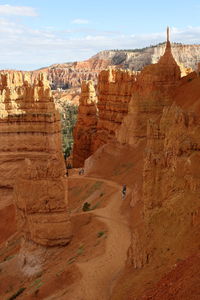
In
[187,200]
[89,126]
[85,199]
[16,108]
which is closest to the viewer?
[187,200]

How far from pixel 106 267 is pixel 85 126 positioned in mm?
38727

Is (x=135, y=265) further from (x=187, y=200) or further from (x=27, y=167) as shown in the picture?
(x=27, y=167)

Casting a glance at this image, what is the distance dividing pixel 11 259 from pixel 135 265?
926 centimetres

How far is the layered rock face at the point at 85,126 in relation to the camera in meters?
55.1

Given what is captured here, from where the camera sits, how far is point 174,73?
131ft

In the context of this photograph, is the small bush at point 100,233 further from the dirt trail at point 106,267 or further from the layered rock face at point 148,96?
the layered rock face at point 148,96

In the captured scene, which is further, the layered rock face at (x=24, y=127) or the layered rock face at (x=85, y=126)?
the layered rock face at (x=85, y=126)

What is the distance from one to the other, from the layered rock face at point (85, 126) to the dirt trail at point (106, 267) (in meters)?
30.8

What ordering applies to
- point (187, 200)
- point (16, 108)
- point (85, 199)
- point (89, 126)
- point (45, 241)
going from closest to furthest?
point (187, 200), point (45, 241), point (85, 199), point (16, 108), point (89, 126)

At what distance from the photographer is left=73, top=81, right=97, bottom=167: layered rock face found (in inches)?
2169

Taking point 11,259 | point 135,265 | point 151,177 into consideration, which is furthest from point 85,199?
point 135,265

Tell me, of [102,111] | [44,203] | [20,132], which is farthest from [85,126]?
[44,203]

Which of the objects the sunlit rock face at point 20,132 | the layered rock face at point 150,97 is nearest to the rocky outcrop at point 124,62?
the layered rock face at point 150,97

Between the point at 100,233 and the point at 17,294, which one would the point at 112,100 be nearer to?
the point at 100,233
